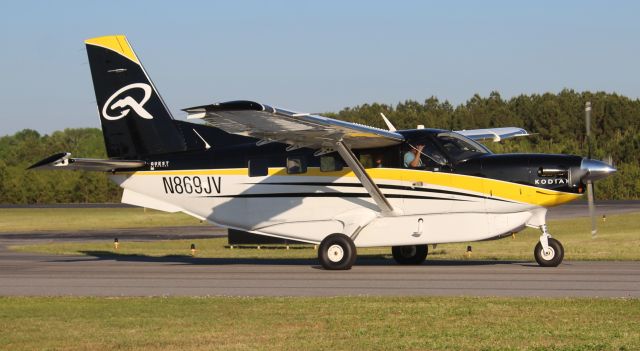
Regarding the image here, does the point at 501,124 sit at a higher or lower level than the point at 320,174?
higher

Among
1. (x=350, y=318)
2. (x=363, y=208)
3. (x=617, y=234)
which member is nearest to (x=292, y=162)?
(x=363, y=208)

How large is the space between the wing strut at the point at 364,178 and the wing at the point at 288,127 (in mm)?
234

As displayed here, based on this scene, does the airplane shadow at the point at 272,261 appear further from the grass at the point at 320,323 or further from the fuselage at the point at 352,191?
the grass at the point at 320,323

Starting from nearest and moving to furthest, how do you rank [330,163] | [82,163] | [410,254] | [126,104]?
1. [330,163]
2. [82,163]
3. [410,254]
4. [126,104]

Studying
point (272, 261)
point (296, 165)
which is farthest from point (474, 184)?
point (272, 261)

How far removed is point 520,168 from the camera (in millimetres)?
20375

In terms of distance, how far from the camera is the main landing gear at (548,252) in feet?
66.9

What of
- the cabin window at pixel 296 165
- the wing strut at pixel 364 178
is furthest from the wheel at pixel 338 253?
the cabin window at pixel 296 165

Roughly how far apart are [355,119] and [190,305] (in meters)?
67.4

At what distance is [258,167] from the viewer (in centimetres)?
2256

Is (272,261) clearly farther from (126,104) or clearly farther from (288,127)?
(288,127)

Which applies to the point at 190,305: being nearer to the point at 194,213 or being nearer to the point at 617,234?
the point at 194,213

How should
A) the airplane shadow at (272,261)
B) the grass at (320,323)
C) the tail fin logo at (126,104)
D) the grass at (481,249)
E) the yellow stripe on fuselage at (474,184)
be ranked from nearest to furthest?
the grass at (320,323), the yellow stripe on fuselage at (474,184), the airplane shadow at (272,261), the tail fin logo at (126,104), the grass at (481,249)

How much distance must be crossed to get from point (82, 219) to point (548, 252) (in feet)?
148
